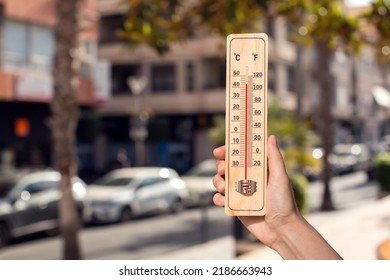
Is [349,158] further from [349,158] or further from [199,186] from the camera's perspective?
[199,186]

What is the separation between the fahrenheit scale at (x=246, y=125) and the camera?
2439 mm

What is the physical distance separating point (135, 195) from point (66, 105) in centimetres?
904

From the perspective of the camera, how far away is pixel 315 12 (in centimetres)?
778

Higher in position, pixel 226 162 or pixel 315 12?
pixel 315 12

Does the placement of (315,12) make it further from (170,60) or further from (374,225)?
(170,60)

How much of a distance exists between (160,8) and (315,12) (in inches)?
69.0

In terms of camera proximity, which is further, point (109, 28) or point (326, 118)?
point (109, 28)

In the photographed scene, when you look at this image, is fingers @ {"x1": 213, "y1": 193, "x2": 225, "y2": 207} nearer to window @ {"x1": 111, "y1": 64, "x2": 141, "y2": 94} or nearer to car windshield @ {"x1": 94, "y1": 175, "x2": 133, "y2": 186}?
car windshield @ {"x1": 94, "y1": 175, "x2": 133, "y2": 186}

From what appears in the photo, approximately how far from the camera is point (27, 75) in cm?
2659

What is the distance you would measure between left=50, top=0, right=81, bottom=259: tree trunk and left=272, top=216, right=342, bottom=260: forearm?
966cm

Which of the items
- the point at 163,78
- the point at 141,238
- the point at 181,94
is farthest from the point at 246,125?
the point at 163,78

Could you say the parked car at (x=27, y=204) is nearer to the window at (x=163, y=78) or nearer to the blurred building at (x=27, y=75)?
the blurred building at (x=27, y=75)

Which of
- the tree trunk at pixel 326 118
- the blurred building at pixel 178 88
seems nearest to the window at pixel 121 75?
the blurred building at pixel 178 88
